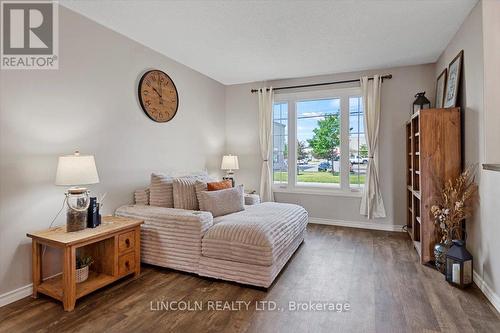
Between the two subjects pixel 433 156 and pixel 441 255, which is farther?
pixel 433 156

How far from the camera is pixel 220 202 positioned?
303 centimetres

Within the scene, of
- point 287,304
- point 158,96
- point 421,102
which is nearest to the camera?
point 287,304

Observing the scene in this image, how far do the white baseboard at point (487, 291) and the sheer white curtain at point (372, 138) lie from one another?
1730 millimetres

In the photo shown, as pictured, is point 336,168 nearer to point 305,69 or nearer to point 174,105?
point 305,69

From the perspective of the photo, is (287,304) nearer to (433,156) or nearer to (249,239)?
(249,239)

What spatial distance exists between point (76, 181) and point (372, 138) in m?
3.88

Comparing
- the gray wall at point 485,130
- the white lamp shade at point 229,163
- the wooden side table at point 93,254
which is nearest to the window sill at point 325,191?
the white lamp shade at point 229,163

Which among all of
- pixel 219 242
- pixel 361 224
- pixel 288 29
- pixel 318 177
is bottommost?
pixel 361 224

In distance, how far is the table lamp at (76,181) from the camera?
2.14m

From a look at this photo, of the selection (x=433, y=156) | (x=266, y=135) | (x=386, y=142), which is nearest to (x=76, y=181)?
(x=266, y=135)

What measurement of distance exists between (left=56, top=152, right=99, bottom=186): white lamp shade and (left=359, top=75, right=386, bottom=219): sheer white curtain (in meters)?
3.70

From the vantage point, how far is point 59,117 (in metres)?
2.45

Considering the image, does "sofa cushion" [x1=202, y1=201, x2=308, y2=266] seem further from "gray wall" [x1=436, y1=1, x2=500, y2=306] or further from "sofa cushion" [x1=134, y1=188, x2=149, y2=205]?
"gray wall" [x1=436, y1=1, x2=500, y2=306]

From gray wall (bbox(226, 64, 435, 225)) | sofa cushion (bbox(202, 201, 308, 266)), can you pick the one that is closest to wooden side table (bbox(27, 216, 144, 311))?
sofa cushion (bbox(202, 201, 308, 266))
